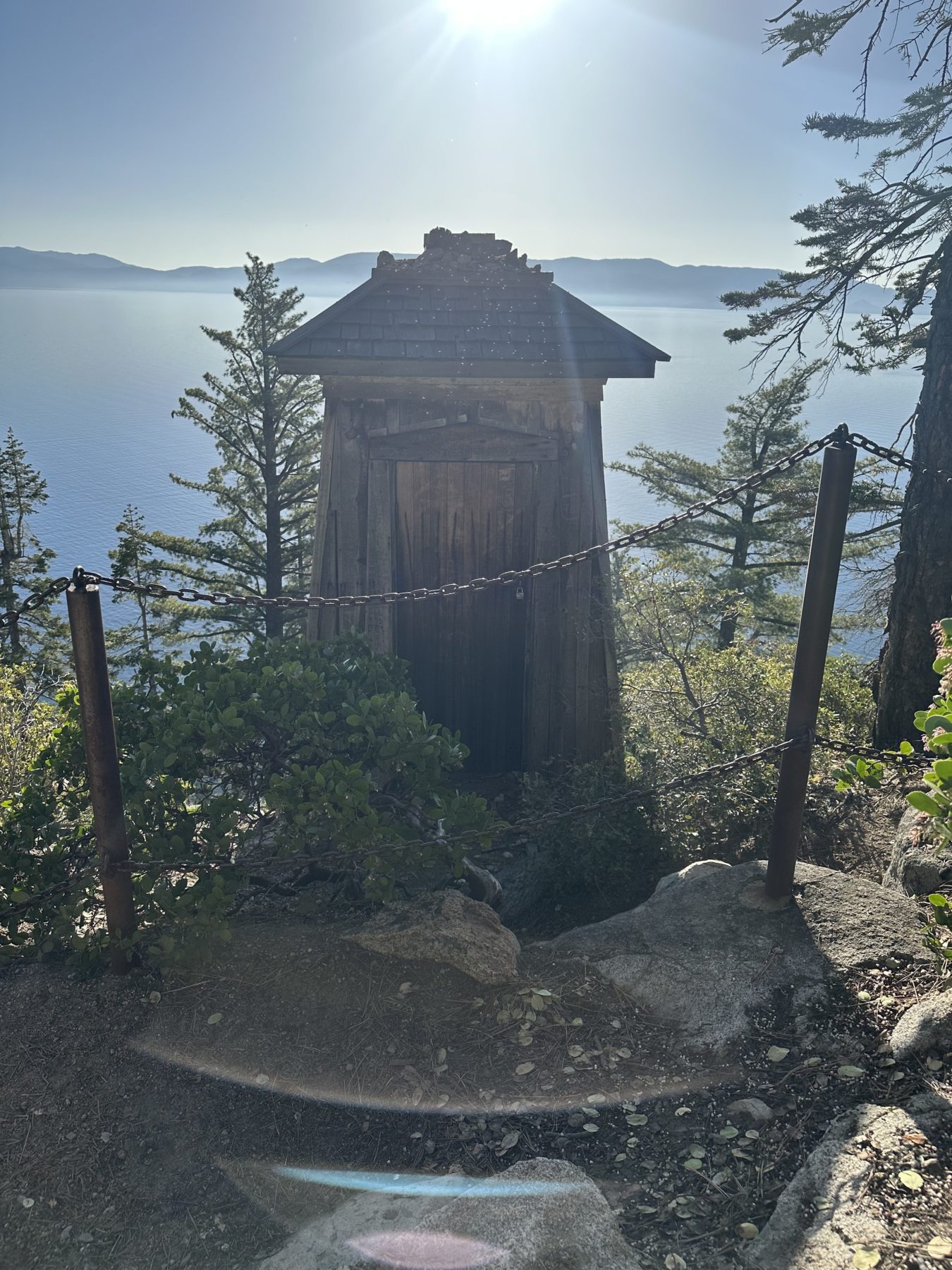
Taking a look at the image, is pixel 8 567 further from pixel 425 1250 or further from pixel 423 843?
pixel 425 1250

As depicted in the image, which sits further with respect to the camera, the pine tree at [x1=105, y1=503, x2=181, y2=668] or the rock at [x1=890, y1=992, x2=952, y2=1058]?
the pine tree at [x1=105, y1=503, x2=181, y2=668]

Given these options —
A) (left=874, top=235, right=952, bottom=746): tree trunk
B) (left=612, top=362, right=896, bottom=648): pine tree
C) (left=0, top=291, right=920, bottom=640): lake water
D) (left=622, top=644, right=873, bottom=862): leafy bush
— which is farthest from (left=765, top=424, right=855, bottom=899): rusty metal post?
(left=612, top=362, right=896, bottom=648): pine tree

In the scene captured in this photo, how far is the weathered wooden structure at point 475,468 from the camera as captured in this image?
244 inches

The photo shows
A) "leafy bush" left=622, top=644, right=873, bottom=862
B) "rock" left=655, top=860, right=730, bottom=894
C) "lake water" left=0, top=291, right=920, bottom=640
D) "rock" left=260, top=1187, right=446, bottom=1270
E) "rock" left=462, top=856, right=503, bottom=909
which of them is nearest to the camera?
"rock" left=260, top=1187, right=446, bottom=1270

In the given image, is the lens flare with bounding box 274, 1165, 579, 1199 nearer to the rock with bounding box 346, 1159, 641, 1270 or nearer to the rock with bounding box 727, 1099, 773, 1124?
the rock with bounding box 346, 1159, 641, 1270

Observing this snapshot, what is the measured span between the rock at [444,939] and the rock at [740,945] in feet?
1.12

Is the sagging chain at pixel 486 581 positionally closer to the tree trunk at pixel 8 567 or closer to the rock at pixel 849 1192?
the rock at pixel 849 1192

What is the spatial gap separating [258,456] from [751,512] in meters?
9.59

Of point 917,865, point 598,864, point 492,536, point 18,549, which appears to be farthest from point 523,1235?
point 18,549

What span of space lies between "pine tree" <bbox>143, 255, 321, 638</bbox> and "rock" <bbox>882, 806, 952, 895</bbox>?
41.7 feet

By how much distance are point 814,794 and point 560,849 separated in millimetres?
1721

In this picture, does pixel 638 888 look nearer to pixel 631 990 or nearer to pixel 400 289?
pixel 631 990

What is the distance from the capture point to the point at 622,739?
6.94 meters

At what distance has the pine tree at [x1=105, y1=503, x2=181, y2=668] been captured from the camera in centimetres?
1625
